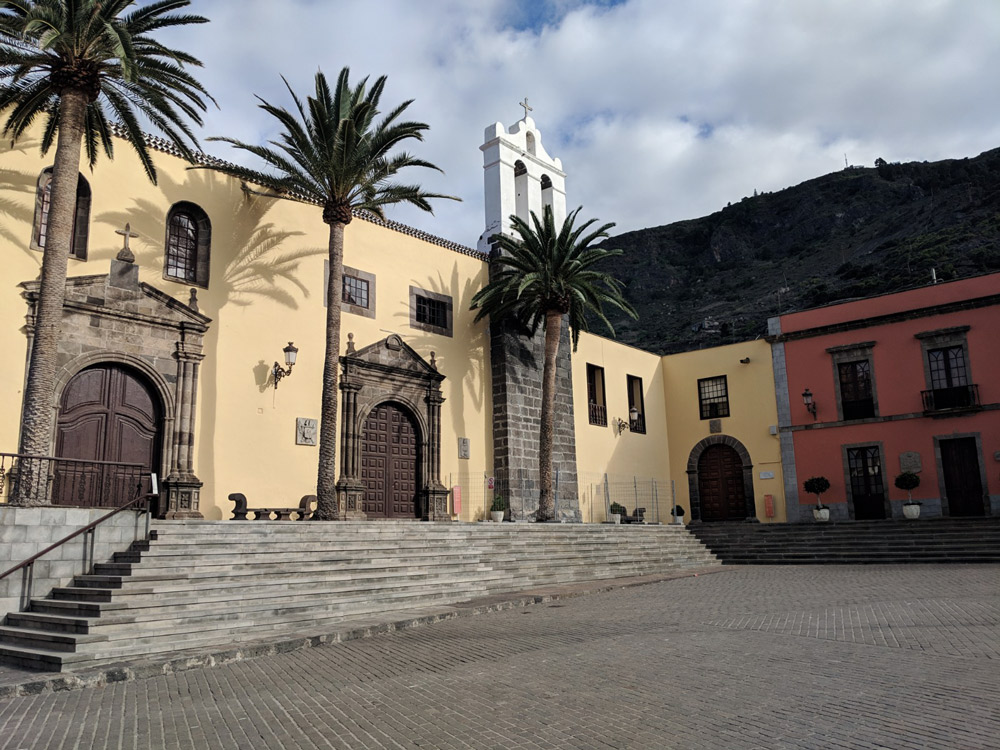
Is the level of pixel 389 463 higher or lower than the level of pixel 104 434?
lower

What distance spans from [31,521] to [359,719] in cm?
592

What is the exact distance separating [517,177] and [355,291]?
6.99m

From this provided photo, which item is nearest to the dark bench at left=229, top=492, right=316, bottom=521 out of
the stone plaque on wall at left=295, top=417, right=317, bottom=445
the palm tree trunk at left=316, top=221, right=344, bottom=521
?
the palm tree trunk at left=316, top=221, right=344, bottom=521

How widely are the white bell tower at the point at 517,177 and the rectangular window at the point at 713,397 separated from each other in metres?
7.80

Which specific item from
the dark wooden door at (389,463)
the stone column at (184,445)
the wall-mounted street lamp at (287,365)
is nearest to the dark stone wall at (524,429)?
the dark wooden door at (389,463)

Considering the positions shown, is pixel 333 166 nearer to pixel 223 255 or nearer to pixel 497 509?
pixel 223 255

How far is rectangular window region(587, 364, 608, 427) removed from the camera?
23125mm

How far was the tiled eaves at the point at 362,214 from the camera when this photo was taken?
1348 centimetres

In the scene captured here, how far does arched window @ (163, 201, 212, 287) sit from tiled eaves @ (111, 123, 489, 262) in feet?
2.88

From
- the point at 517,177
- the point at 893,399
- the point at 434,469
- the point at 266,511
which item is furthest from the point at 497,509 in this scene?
the point at 893,399

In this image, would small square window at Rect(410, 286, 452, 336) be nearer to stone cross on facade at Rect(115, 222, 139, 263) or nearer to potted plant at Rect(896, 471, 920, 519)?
stone cross on facade at Rect(115, 222, 139, 263)

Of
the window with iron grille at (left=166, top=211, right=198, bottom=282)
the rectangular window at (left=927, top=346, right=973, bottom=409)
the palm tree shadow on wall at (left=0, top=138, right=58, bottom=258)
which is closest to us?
the palm tree shadow on wall at (left=0, top=138, right=58, bottom=258)

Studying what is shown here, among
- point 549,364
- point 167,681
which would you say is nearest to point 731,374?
point 549,364

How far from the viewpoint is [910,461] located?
21.2 metres
